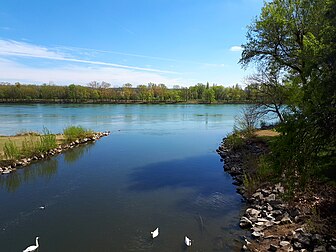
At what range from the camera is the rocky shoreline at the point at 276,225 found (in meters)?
7.39

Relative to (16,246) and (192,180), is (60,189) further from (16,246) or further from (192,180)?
(192,180)

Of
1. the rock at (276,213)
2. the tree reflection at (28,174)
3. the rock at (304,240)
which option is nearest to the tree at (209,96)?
the tree reflection at (28,174)

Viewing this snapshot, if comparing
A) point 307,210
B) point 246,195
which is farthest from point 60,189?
point 307,210

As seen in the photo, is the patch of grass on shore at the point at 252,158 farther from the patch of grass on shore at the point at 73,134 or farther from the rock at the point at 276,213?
the patch of grass on shore at the point at 73,134

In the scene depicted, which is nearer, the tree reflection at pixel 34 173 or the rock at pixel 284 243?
the rock at pixel 284 243

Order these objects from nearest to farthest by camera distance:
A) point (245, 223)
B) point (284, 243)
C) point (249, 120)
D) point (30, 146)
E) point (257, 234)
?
point (284, 243) < point (257, 234) < point (245, 223) < point (30, 146) < point (249, 120)

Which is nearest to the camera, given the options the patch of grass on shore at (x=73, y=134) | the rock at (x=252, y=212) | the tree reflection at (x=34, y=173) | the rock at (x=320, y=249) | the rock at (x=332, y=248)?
the rock at (x=332, y=248)

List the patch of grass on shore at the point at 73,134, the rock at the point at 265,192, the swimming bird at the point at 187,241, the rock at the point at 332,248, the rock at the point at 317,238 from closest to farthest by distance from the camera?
the rock at the point at 332,248 < the rock at the point at 317,238 < the swimming bird at the point at 187,241 < the rock at the point at 265,192 < the patch of grass on shore at the point at 73,134

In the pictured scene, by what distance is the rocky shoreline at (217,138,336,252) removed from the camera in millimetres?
7395

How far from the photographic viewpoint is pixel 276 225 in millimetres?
8922

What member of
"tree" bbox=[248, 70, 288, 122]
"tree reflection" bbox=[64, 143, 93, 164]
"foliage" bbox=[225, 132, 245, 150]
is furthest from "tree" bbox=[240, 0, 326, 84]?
"tree reflection" bbox=[64, 143, 93, 164]

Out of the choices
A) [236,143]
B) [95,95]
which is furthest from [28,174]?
[95,95]

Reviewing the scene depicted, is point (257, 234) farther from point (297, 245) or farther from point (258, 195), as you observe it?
point (258, 195)

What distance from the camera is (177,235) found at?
8.74 m
